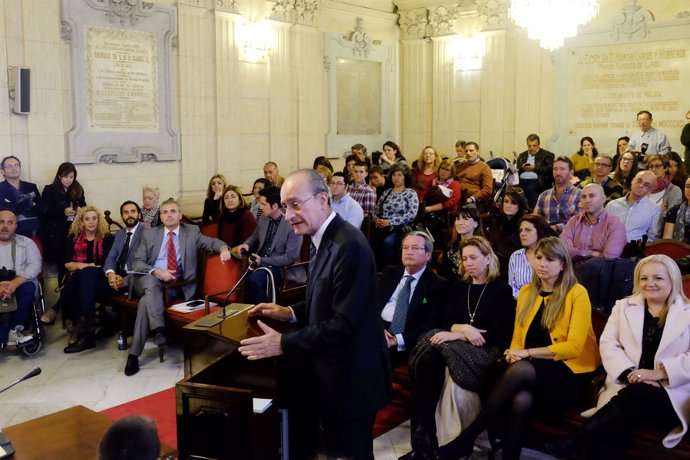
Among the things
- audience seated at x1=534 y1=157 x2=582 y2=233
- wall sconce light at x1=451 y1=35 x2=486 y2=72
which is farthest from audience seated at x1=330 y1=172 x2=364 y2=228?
wall sconce light at x1=451 y1=35 x2=486 y2=72

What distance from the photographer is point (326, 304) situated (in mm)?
2586

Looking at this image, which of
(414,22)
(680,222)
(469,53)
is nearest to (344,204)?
(680,222)

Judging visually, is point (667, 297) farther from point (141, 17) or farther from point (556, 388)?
point (141, 17)

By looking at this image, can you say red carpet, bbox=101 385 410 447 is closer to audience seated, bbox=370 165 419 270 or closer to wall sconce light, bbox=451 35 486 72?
audience seated, bbox=370 165 419 270

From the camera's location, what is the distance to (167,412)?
472 cm

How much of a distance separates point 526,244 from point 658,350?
1555 mm

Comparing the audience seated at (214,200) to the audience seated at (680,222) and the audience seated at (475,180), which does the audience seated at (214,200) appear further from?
the audience seated at (680,222)

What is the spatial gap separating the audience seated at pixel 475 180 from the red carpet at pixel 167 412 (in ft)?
14.5

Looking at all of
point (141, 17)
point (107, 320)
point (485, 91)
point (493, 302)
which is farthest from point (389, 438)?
point (485, 91)

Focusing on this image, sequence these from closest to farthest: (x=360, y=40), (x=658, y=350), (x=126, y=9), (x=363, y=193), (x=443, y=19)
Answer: (x=658, y=350)
(x=363, y=193)
(x=126, y=9)
(x=360, y=40)
(x=443, y=19)

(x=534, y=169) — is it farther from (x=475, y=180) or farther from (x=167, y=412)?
(x=167, y=412)

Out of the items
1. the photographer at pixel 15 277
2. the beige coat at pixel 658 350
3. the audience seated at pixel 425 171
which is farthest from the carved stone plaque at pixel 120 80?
the beige coat at pixel 658 350

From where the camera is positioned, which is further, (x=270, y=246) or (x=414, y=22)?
(x=414, y=22)

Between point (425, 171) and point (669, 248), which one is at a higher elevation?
point (425, 171)
